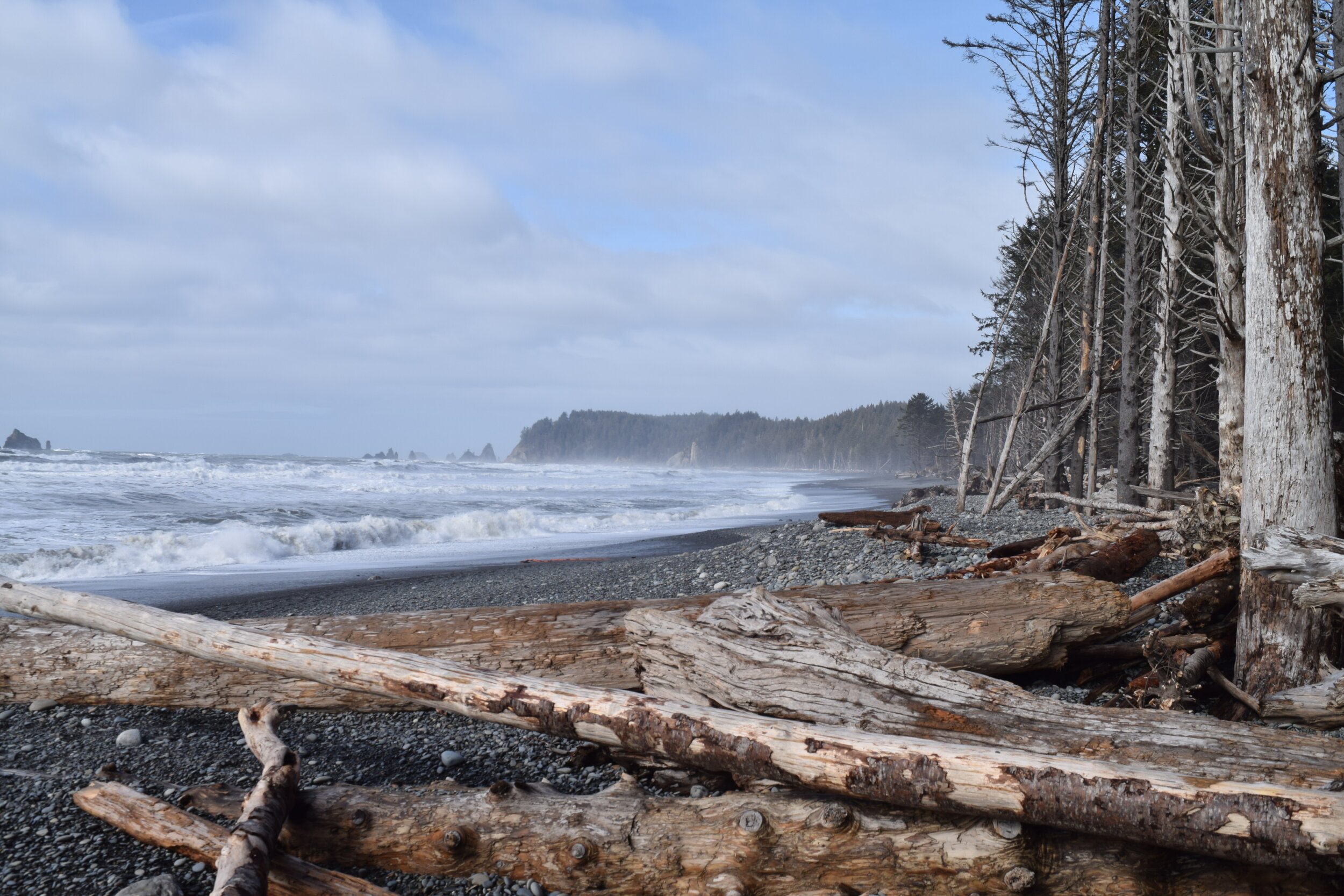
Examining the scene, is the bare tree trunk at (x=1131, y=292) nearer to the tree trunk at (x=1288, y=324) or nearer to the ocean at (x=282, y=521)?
the tree trunk at (x=1288, y=324)

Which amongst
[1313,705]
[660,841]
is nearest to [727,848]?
[660,841]

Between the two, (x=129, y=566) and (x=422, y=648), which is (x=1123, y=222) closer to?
(x=422, y=648)

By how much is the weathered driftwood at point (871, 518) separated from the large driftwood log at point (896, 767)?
7744mm

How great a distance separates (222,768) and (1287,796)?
430cm

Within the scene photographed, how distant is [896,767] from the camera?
237 cm

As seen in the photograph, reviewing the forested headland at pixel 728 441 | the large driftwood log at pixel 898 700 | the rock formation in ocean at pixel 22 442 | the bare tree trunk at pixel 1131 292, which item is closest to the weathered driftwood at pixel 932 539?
the bare tree trunk at pixel 1131 292

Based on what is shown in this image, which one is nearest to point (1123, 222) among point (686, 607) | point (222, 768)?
point (686, 607)

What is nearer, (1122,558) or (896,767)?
(896,767)

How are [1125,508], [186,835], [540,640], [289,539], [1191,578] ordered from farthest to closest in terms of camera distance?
[289,539] → [1125,508] → [1191,578] → [540,640] → [186,835]

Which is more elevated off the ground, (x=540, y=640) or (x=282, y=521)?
(x=540, y=640)

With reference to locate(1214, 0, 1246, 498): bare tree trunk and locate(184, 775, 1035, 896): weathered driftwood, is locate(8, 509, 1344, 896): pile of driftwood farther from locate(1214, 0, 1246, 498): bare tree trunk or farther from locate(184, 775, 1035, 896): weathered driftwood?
locate(1214, 0, 1246, 498): bare tree trunk

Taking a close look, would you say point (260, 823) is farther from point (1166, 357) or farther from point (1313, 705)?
point (1166, 357)

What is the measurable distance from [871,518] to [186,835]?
9344 millimetres

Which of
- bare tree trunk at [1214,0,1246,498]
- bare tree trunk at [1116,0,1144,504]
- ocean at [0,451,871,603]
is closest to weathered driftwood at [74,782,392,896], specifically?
bare tree trunk at [1214,0,1246,498]
